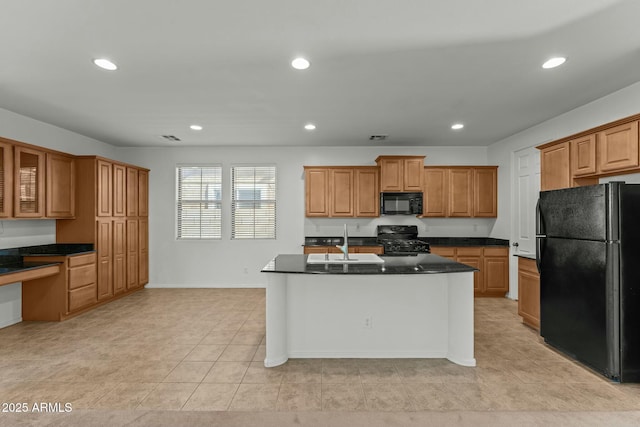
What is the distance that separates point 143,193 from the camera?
20.3 feet

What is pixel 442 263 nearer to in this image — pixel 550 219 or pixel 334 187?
pixel 550 219

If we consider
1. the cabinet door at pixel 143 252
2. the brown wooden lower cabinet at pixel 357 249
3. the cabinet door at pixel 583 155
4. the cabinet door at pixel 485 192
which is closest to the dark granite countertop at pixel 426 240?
the brown wooden lower cabinet at pixel 357 249

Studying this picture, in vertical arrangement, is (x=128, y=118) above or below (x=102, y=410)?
above

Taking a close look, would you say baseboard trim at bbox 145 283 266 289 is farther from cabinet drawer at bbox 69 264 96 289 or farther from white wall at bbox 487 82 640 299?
white wall at bbox 487 82 640 299

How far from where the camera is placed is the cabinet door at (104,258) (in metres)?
4.97

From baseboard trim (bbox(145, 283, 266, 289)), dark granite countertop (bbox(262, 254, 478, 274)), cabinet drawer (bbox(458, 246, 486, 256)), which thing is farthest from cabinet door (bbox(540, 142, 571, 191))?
baseboard trim (bbox(145, 283, 266, 289))

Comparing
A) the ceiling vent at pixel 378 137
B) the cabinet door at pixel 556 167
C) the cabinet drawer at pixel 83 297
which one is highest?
the ceiling vent at pixel 378 137

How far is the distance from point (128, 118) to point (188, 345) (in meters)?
3.22

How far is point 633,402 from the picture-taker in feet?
7.95

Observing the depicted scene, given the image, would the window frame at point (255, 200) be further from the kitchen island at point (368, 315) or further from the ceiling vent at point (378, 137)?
the kitchen island at point (368, 315)

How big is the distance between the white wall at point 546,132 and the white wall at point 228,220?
1.79 ft

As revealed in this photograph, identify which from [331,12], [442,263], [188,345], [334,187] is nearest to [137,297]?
[188,345]

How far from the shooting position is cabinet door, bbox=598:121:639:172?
2912 mm

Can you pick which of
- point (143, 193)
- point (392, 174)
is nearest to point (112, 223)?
point (143, 193)
